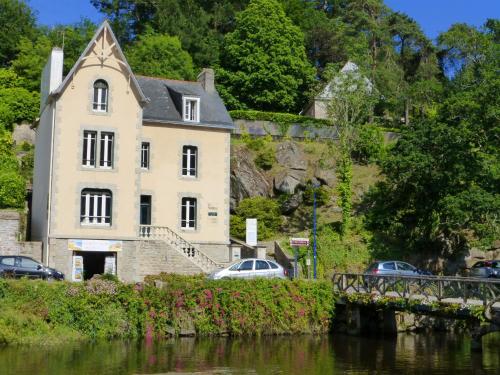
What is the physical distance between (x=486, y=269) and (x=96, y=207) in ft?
67.6

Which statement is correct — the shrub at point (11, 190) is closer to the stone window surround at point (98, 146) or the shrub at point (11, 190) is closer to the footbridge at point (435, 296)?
the stone window surround at point (98, 146)

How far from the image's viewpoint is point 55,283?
26.0 metres

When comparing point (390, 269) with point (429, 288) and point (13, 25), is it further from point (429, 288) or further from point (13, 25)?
point (13, 25)

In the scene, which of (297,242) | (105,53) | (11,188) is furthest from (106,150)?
(297,242)

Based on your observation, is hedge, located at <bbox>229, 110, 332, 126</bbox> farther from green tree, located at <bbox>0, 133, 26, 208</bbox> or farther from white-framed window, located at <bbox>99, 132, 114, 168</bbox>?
white-framed window, located at <bbox>99, 132, 114, 168</bbox>

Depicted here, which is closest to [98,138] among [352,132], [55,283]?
[55,283]

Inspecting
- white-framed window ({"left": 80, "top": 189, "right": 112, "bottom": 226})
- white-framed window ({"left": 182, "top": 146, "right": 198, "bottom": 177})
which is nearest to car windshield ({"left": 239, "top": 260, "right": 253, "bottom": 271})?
white-framed window ({"left": 80, "top": 189, "right": 112, "bottom": 226})

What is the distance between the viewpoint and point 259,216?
42594 mm

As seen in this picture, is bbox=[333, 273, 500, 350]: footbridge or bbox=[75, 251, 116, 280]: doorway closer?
bbox=[333, 273, 500, 350]: footbridge

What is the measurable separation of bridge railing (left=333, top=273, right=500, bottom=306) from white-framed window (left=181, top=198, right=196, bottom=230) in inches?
404

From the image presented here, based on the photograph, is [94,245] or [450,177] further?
[450,177]

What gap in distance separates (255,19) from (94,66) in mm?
31067

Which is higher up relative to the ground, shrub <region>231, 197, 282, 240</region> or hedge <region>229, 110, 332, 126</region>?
hedge <region>229, 110, 332, 126</region>

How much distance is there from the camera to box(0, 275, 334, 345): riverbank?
24.9m
